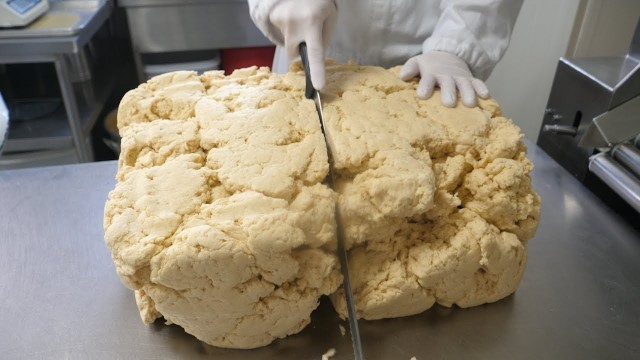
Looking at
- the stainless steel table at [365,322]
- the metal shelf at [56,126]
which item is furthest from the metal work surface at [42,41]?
the stainless steel table at [365,322]

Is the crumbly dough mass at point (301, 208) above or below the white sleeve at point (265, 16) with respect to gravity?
below

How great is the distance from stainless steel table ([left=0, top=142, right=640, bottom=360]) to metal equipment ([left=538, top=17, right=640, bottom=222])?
0.48ft

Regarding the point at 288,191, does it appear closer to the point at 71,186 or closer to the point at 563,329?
the point at 563,329

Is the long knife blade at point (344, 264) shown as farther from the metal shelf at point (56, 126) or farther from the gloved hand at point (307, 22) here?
the metal shelf at point (56, 126)

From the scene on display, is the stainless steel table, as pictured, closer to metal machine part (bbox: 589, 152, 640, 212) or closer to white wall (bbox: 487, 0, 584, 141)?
metal machine part (bbox: 589, 152, 640, 212)

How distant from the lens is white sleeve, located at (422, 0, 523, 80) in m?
1.29

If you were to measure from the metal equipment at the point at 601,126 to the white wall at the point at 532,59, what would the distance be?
2.93 feet

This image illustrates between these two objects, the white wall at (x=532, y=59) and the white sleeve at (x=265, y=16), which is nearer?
the white sleeve at (x=265, y=16)

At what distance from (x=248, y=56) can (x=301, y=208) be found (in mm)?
1941

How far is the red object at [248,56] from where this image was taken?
2.53 meters

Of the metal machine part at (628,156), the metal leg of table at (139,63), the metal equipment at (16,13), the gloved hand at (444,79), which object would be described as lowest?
the metal leg of table at (139,63)

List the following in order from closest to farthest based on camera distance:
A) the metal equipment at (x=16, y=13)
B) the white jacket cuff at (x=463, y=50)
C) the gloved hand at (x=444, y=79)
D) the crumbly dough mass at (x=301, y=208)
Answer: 1. the crumbly dough mass at (x=301, y=208)
2. the gloved hand at (x=444, y=79)
3. the white jacket cuff at (x=463, y=50)
4. the metal equipment at (x=16, y=13)

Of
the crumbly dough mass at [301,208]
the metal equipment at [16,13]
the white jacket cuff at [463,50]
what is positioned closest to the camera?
the crumbly dough mass at [301,208]

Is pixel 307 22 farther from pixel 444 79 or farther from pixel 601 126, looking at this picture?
pixel 601 126
